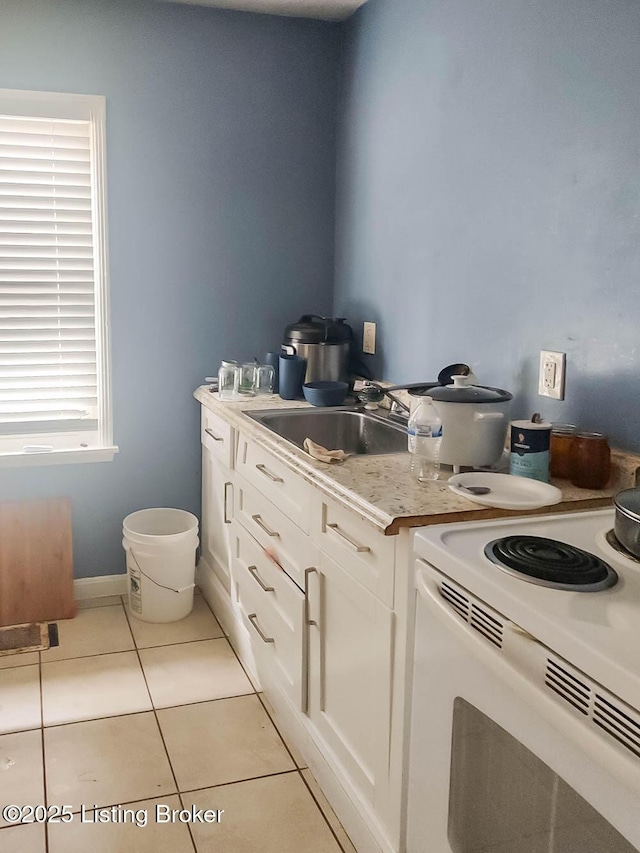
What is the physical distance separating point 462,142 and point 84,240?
1.56 meters

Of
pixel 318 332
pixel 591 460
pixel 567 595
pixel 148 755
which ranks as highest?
pixel 318 332

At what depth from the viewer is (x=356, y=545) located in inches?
73.1

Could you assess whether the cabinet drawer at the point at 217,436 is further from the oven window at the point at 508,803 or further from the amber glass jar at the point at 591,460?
the oven window at the point at 508,803

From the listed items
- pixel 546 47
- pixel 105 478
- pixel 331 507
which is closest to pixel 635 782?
pixel 331 507

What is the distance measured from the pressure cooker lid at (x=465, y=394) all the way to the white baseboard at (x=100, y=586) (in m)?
1.92

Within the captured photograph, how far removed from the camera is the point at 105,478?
3346 millimetres

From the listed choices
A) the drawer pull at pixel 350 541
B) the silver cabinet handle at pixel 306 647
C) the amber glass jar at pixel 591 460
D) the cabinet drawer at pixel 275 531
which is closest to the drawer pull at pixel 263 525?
the cabinet drawer at pixel 275 531

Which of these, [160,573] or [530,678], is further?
[160,573]

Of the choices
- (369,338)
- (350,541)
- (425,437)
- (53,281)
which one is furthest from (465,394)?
(53,281)

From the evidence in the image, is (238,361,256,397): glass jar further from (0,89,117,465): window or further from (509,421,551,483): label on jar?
(509,421,551,483): label on jar

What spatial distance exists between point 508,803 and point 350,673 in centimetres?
74

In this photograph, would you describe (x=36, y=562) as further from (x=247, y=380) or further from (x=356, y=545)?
(x=356, y=545)

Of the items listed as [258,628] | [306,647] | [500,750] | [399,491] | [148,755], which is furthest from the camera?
[258,628]

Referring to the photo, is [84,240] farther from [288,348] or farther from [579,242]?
[579,242]
